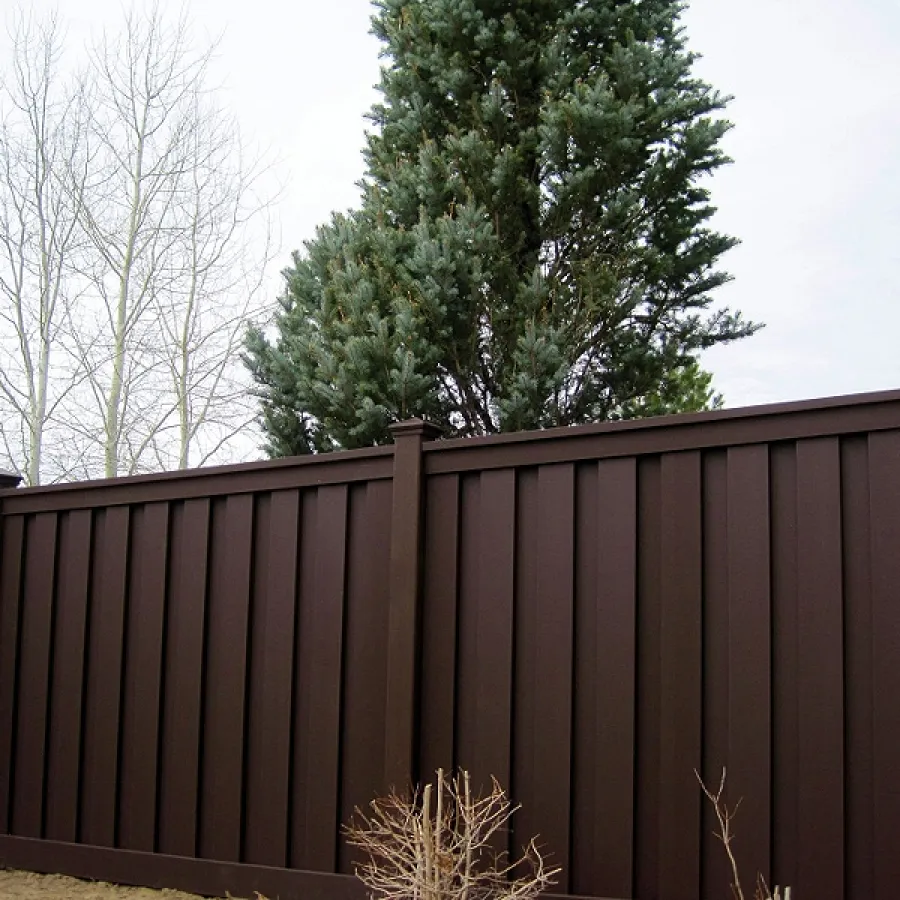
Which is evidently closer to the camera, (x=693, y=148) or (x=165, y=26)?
(x=693, y=148)

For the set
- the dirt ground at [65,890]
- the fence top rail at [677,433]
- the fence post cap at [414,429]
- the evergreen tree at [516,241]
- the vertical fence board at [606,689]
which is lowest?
the dirt ground at [65,890]

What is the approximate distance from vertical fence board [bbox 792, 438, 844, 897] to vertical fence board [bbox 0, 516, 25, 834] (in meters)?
3.32

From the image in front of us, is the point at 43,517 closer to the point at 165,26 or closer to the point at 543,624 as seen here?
the point at 543,624

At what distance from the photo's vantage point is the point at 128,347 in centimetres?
1348

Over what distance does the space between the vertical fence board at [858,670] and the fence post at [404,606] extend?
135 centimetres

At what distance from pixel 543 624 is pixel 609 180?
16.1ft

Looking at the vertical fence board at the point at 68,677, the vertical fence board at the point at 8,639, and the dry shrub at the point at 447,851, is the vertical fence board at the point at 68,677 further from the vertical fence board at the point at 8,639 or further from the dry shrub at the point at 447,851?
the dry shrub at the point at 447,851

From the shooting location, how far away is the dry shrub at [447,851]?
2908 millimetres

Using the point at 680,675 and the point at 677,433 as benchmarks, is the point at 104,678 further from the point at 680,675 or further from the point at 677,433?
the point at 677,433

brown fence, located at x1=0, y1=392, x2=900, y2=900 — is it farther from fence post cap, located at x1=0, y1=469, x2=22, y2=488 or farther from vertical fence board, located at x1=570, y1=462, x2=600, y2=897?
fence post cap, located at x1=0, y1=469, x2=22, y2=488

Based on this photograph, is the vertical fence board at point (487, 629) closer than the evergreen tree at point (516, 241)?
Yes

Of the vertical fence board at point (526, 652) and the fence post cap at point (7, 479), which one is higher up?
the fence post cap at point (7, 479)

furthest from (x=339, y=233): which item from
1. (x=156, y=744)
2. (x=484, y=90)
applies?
(x=156, y=744)

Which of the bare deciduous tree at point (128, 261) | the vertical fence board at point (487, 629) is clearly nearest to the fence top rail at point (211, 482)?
the vertical fence board at point (487, 629)
